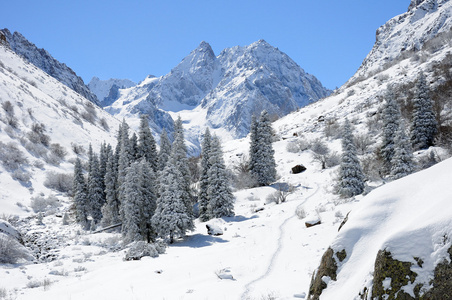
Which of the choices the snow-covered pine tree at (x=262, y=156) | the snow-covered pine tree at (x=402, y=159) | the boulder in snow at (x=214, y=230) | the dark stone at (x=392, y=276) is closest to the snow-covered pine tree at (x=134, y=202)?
the boulder in snow at (x=214, y=230)

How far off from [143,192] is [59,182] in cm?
3019

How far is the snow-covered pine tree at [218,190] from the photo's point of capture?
26.2 metres

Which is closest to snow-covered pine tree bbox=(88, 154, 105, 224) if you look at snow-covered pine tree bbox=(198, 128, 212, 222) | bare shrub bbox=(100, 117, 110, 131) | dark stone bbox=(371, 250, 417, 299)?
snow-covered pine tree bbox=(198, 128, 212, 222)

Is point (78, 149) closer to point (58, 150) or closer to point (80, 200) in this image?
point (58, 150)

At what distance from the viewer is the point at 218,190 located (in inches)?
1044

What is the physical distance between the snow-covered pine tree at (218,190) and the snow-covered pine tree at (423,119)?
57.7ft

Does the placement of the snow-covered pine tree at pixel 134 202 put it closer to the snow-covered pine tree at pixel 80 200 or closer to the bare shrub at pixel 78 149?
the snow-covered pine tree at pixel 80 200

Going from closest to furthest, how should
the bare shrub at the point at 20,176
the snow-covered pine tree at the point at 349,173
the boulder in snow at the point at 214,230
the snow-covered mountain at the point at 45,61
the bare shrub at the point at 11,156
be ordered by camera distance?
1. the boulder in snow at the point at 214,230
2. the snow-covered pine tree at the point at 349,173
3. the bare shrub at the point at 20,176
4. the bare shrub at the point at 11,156
5. the snow-covered mountain at the point at 45,61

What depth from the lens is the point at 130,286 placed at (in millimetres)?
10055

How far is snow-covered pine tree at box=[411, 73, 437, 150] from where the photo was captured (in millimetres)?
26328

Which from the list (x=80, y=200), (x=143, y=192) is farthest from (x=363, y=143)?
(x=80, y=200)

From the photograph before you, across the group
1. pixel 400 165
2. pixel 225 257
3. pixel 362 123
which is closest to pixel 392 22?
pixel 362 123

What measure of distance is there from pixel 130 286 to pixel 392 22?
10940 cm

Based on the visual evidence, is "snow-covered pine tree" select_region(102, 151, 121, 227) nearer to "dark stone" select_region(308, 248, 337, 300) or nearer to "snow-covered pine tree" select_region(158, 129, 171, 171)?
"snow-covered pine tree" select_region(158, 129, 171, 171)
